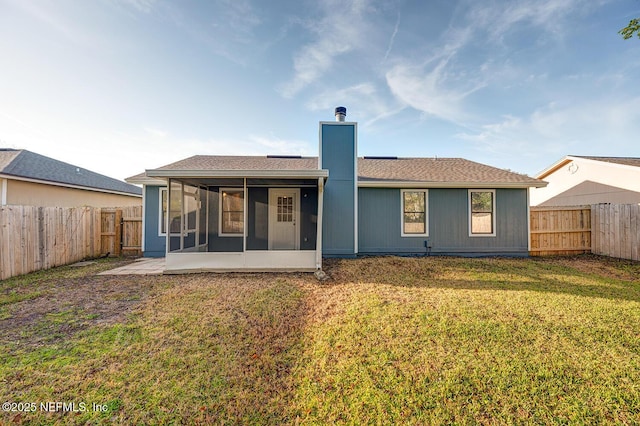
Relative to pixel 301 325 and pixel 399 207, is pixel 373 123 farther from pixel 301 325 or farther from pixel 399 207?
pixel 301 325

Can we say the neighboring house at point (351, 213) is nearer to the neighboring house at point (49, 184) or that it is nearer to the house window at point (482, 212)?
the house window at point (482, 212)

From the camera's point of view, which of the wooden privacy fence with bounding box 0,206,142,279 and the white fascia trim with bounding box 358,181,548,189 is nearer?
the wooden privacy fence with bounding box 0,206,142,279

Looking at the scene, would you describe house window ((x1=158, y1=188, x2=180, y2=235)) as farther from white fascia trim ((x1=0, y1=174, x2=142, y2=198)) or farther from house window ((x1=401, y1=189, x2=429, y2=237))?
house window ((x1=401, y1=189, x2=429, y2=237))

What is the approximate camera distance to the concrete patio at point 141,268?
6355 millimetres

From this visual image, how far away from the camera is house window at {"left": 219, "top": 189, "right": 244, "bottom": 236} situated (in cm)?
859

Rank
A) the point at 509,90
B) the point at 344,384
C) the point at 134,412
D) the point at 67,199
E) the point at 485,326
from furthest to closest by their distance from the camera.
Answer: the point at 67,199, the point at 509,90, the point at 485,326, the point at 344,384, the point at 134,412

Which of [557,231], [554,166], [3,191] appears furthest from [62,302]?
[554,166]

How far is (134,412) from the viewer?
2.04 m

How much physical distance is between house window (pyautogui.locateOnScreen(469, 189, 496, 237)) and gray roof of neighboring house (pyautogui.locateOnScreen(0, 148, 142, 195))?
1763 centimetres

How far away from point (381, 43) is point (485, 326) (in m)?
9.88

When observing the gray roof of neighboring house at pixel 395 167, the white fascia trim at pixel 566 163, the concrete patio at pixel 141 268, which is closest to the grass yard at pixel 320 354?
the concrete patio at pixel 141 268

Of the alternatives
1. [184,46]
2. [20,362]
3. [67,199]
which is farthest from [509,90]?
[67,199]

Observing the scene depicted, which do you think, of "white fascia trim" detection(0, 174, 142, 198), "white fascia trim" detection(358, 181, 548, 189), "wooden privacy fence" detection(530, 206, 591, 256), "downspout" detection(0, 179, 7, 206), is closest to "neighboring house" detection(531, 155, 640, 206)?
"wooden privacy fence" detection(530, 206, 591, 256)

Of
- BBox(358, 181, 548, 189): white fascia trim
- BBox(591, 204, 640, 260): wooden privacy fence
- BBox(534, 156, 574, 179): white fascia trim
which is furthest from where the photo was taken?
BBox(534, 156, 574, 179): white fascia trim
